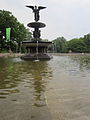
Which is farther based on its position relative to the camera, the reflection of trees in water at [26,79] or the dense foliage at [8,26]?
the dense foliage at [8,26]

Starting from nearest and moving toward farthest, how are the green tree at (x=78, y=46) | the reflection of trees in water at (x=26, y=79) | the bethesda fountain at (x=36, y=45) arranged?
the reflection of trees in water at (x=26, y=79)
the bethesda fountain at (x=36, y=45)
the green tree at (x=78, y=46)

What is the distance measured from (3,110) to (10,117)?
1.60ft

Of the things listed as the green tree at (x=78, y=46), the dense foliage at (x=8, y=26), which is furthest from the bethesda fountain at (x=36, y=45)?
the green tree at (x=78, y=46)

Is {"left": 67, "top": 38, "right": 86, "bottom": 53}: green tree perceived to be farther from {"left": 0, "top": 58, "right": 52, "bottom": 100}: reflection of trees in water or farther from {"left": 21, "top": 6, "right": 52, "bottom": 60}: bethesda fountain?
{"left": 0, "top": 58, "right": 52, "bottom": 100}: reflection of trees in water

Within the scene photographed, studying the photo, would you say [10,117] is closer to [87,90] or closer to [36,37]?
[87,90]

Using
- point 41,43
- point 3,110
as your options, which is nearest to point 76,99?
point 3,110

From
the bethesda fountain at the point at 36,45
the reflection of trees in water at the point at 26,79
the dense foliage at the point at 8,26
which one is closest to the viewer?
the reflection of trees in water at the point at 26,79

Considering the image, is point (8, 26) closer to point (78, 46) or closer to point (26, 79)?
point (26, 79)

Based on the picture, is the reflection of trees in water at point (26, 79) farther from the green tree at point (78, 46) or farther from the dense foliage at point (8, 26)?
the green tree at point (78, 46)

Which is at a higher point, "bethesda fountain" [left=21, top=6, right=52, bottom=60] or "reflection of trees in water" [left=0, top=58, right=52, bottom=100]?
"bethesda fountain" [left=21, top=6, right=52, bottom=60]

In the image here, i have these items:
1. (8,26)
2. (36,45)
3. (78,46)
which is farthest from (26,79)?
(78,46)

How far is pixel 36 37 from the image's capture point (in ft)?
105

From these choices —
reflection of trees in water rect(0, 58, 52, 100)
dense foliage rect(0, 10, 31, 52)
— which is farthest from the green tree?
reflection of trees in water rect(0, 58, 52, 100)

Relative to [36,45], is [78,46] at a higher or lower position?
higher
